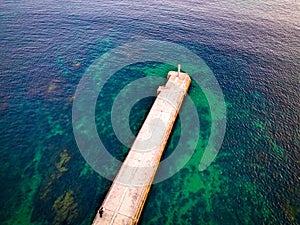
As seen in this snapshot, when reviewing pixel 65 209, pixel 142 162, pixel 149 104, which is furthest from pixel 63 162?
pixel 149 104

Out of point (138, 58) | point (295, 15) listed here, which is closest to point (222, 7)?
point (295, 15)

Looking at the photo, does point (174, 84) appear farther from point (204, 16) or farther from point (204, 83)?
point (204, 16)

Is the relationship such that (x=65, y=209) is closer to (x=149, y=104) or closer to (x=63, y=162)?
(x=63, y=162)

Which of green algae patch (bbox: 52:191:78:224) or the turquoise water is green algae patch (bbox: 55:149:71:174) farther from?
green algae patch (bbox: 52:191:78:224)

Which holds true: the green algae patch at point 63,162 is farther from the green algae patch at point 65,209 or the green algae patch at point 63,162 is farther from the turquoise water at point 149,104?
the green algae patch at point 65,209

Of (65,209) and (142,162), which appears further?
(142,162)

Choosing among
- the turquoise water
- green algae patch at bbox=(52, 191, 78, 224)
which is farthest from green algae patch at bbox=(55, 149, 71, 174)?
green algae patch at bbox=(52, 191, 78, 224)
